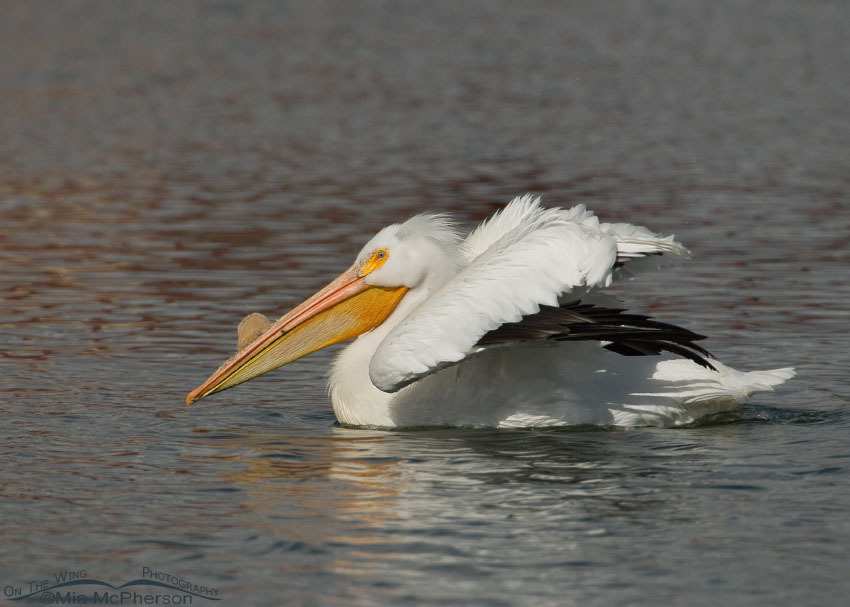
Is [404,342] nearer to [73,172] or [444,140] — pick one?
[73,172]

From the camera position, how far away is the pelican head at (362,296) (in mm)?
6523

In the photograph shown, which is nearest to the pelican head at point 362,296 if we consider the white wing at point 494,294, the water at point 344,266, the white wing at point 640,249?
the water at point 344,266

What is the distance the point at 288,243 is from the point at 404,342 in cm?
553

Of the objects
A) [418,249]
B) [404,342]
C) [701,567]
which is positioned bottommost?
[701,567]

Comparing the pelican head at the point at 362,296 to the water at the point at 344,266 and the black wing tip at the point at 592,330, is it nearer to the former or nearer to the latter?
the water at the point at 344,266

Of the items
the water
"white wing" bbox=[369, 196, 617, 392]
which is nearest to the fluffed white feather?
"white wing" bbox=[369, 196, 617, 392]

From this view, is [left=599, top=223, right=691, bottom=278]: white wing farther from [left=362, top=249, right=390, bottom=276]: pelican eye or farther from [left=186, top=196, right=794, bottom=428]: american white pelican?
[left=362, top=249, right=390, bottom=276]: pelican eye

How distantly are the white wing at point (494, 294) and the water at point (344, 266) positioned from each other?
0.44 metres

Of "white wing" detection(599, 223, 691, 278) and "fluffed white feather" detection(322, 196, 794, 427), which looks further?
"white wing" detection(599, 223, 691, 278)

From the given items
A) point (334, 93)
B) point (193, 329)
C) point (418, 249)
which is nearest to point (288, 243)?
point (193, 329)

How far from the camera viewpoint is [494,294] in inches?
222

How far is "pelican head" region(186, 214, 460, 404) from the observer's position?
6523mm

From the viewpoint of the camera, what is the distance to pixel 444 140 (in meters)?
16.4

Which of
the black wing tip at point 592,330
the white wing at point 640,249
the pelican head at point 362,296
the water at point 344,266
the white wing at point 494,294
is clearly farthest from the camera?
the pelican head at point 362,296
